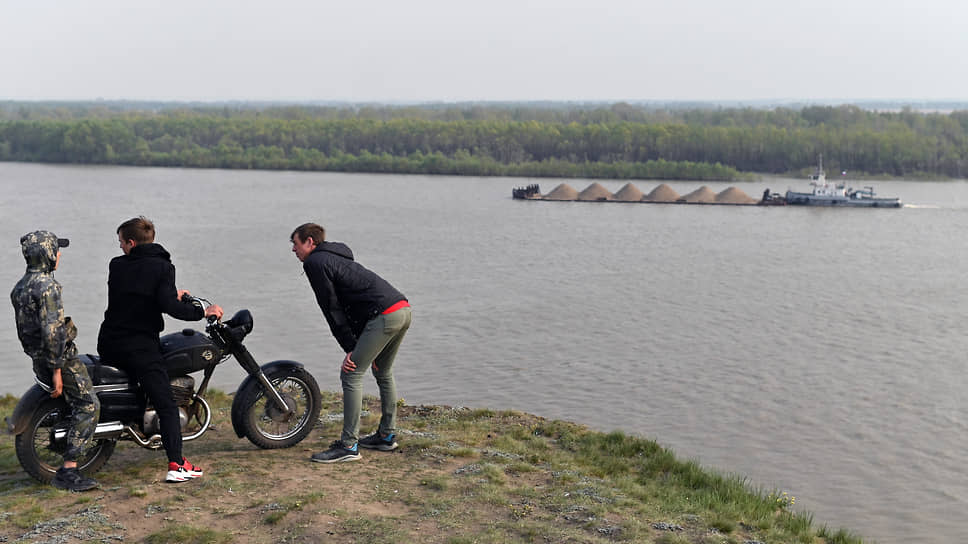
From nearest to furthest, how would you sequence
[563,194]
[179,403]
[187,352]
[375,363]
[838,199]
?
[187,352] < [179,403] < [375,363] < [838,199] < [563,194]

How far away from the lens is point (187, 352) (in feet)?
22.6

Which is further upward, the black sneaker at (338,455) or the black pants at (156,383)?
the black pants at (156,383)

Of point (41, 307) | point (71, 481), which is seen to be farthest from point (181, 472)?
point (41, 307)

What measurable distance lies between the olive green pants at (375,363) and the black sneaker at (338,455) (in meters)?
0.04

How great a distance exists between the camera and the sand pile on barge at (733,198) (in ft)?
205

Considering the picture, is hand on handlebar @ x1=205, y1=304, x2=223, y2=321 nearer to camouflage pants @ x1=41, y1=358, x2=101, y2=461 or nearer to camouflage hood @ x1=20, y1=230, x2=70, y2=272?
camouflage pants @ x1=41, y1=358, x2=101, y2=461

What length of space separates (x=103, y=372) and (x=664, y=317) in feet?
64.4

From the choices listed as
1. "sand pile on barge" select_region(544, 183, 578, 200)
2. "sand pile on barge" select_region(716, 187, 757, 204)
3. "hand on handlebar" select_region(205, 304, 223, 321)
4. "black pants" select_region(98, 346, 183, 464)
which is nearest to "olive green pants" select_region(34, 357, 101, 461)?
"black pants" select_region(98, 346, 183, 464)

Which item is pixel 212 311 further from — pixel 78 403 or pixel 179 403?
pixel 78 403

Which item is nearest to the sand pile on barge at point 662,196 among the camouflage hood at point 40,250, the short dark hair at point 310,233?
the short dark hair at point 310,233

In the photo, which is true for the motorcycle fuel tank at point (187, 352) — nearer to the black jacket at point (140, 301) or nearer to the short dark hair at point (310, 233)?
the black jacket at point (140, 301)

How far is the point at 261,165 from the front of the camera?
3642 inches

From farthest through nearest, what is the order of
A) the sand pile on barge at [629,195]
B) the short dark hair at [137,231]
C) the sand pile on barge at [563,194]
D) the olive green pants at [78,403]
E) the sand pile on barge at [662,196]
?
the sand pile on barge at [563,194], the sand pile on barge at [629,195], the sand pile on barge at [662,196], the short dark hair at [137,231], the olive green pants at [78,403]

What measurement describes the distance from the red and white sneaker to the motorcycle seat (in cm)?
67
